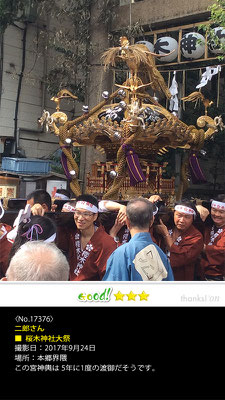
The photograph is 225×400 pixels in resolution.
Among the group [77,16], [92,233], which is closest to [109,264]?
[92,233]

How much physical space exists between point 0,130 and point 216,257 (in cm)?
646

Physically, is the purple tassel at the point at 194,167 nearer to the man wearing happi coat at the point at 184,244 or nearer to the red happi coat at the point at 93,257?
the man wearing happi coat at the point at 184,244

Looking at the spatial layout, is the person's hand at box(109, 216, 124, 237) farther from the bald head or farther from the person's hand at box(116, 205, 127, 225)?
the bald head

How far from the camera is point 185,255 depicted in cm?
343

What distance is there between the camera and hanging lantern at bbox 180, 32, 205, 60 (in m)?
7.80

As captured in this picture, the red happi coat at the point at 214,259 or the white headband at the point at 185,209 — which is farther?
the red happi coat at the point at 214,259

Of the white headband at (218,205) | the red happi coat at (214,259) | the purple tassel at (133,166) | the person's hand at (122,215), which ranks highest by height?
the purple tassel at (133,166)

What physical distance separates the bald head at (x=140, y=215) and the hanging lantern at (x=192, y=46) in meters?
6.00

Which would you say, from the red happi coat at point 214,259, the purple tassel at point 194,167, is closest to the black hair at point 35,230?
the red happi coat at point 214,259

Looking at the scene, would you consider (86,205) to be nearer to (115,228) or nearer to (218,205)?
(115,228)

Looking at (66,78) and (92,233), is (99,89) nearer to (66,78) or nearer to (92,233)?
(66,78)

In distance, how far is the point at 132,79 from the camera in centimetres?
676

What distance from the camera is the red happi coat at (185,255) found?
135 inches

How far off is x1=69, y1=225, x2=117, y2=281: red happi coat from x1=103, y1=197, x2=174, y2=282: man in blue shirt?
2.47ft
